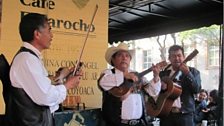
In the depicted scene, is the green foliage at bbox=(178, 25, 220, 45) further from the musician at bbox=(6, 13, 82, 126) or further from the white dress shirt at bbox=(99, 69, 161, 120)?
the musician at bbox=(6, 13, 82, 126)

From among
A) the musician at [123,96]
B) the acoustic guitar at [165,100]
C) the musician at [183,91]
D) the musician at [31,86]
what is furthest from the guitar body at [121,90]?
the musician at [31,86]

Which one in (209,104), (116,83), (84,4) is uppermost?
(84,4)

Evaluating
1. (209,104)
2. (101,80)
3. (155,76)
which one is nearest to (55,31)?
(101,80)

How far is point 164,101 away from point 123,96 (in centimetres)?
73

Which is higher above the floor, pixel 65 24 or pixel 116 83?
pixel 65 24

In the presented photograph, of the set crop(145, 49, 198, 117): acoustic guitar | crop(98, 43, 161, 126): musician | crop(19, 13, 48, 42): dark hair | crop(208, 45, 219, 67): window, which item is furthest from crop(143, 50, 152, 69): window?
crop(19, 13, 48, 42): dark hair

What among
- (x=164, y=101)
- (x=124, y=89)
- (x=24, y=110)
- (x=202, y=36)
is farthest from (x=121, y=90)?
(x=202, y=36)

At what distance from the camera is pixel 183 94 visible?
3441mm

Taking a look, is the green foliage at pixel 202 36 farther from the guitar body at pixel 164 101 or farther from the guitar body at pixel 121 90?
the guitar body at pixel 121 90

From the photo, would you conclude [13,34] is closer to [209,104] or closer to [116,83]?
[116,83]

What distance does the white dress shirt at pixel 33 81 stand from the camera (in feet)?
5.99

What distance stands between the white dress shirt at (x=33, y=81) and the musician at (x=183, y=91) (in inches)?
68.9

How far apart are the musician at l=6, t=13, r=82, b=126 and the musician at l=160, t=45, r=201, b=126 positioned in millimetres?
1702

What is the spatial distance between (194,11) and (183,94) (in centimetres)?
162
